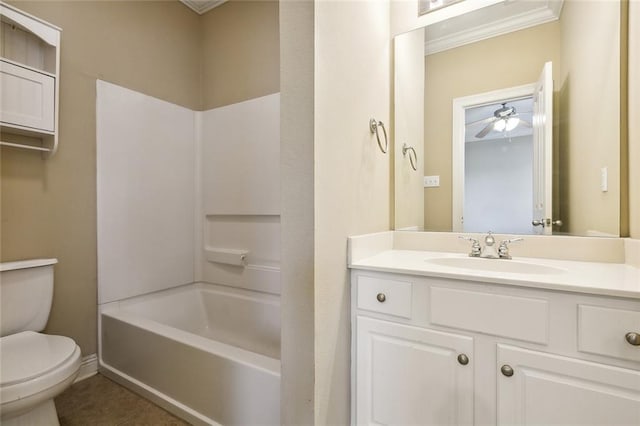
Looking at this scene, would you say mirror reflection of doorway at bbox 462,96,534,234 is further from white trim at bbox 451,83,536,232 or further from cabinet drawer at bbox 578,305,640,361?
cabinet drawer at bbox 578,305,640,361

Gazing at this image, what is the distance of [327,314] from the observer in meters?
1.07

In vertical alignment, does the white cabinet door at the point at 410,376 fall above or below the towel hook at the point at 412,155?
below

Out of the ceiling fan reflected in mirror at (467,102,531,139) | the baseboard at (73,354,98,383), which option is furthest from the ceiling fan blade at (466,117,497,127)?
the baseboard at (73,354,98,383)

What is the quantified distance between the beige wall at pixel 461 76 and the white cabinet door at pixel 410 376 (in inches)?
27.0

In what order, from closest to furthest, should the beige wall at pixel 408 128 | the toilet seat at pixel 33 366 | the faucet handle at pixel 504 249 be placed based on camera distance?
the toilet seat at pixel 33 366, the faucet handle at pixel 504 249, the beige wall at pixel 408 128

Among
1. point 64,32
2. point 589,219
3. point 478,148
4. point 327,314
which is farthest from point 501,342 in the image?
point 64,32

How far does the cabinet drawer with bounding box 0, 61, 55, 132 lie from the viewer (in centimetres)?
147

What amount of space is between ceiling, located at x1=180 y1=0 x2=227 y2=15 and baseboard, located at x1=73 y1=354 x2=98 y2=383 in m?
2.74

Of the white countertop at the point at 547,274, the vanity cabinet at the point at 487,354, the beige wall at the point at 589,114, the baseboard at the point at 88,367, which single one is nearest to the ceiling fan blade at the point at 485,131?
the beige wall at the point at 589,114

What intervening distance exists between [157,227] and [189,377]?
3.96 feet

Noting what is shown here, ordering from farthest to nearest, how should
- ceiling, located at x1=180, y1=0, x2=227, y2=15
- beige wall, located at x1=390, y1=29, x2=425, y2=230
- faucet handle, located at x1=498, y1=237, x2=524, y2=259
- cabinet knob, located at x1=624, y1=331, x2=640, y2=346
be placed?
1. ceiling, located at x1=180, y1=0, x2=227, y2=15
2. beige wall, located at x1=390, y1=29, x2=425, y2=230
3. faucet handle, located at x1=498, y1=237, x2=524, y2=259
4. cabinet knob, located at x1=624, y1=331, x2=640, y2=346

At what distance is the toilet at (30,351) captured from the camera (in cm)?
113

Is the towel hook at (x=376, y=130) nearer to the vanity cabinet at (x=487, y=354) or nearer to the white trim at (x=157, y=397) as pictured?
the vanity cabinet at (x=487, y=354)

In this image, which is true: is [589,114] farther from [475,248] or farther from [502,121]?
[475,248]
